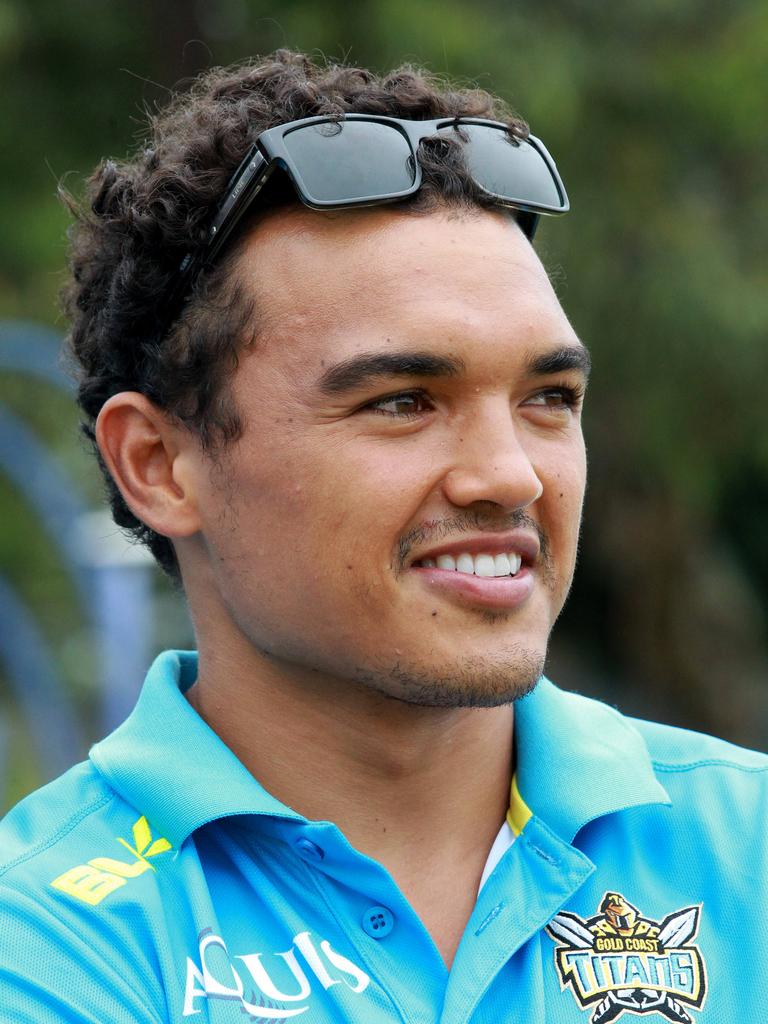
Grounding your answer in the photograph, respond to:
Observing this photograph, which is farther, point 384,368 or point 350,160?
point 350,160

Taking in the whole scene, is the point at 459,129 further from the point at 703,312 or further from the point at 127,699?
the point at 703,312

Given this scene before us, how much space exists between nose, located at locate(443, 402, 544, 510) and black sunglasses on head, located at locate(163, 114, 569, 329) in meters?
0.48

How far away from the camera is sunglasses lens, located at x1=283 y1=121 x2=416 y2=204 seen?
2.55 m

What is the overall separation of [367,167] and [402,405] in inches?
18.2

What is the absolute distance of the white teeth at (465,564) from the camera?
2.44 m

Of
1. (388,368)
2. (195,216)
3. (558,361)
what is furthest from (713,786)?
(195,216)

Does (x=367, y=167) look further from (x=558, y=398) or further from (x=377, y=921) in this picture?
(x=377, y=921)

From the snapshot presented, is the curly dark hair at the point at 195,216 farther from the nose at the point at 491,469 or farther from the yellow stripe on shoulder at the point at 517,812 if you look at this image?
the yellow stripe on shoulder at the point at 517,812

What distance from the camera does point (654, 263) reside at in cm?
870

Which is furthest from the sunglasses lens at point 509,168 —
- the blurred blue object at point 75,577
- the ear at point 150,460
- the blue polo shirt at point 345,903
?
the blurred blue object at point 75,577

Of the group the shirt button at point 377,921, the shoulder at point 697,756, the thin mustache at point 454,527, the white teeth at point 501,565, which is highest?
the thin mustache at point 454,527

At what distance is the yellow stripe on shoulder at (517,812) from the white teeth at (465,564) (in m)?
0.50

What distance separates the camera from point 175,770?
2512 mm

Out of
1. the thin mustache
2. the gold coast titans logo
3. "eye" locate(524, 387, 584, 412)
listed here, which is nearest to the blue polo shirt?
the gold coast titans logo
